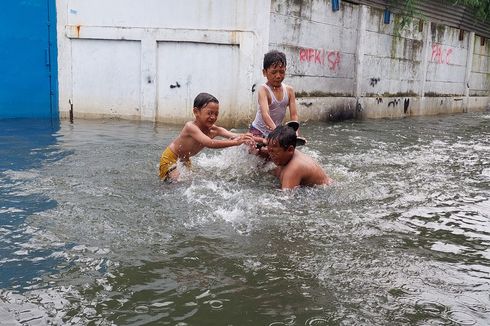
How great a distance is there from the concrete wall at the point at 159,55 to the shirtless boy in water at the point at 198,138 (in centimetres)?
453

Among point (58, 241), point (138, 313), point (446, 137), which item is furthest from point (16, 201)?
point (446, 137)

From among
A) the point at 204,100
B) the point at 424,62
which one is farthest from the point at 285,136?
the point at 424,62

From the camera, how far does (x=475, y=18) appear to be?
17.2m

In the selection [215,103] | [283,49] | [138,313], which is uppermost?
[283,49]

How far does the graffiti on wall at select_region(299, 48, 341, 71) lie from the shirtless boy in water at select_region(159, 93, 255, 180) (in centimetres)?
598

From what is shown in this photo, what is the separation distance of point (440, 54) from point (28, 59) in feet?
40.1

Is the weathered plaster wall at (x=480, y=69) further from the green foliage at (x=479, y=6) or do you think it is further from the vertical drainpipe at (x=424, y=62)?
the vertical drainpipe at (x=424, y=62)

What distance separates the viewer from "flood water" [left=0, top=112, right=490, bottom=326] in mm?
2756

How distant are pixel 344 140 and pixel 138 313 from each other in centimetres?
710

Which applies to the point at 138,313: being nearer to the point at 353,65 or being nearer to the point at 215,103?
the point at 215,103

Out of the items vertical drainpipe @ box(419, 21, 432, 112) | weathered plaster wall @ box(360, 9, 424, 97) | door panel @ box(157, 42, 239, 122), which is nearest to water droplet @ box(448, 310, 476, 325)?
door panel @ box(157, 42, 239, 122)

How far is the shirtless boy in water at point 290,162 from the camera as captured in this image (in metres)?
4.88

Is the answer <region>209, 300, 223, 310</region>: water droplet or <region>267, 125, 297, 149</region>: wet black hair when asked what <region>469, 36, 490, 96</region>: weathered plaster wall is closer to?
<region>267, 125, 297, 149</region>: wet black hair

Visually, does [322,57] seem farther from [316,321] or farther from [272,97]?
[316,321]
